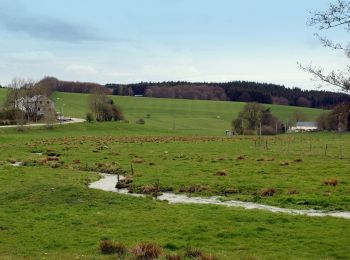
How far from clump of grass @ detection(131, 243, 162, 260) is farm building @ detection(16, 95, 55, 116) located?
11135 centimetres

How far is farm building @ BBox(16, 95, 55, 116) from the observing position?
12419cm

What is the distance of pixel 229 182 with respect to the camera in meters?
29.8

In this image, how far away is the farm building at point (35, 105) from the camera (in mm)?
124188

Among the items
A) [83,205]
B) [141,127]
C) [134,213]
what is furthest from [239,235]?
[141,127]

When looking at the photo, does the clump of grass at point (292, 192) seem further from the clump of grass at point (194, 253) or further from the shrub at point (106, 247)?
the shrub at point (106, 247)

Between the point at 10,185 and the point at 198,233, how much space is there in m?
16.2

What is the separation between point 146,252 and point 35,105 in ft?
392

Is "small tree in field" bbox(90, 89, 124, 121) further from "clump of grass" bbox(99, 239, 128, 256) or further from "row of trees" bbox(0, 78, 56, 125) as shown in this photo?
"clump of grass" bbox(99, 239, 128, 256)

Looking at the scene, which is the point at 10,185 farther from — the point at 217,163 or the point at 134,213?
the point at 217,163

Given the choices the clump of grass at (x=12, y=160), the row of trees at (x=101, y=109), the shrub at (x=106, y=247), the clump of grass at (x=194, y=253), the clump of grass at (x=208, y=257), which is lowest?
the clump of grass at (x=12, y=160)

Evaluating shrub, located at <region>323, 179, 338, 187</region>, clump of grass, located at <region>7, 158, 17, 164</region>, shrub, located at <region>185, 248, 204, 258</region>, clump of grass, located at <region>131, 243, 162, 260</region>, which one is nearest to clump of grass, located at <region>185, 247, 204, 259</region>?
shrub, located at <region>185, 248, 204, 258</region>

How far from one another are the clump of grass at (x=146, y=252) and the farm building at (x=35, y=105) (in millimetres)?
111353

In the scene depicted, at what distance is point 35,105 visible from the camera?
12694cm

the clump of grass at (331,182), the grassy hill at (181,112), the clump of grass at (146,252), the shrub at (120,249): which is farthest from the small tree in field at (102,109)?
the clump of grass at (146,252)
